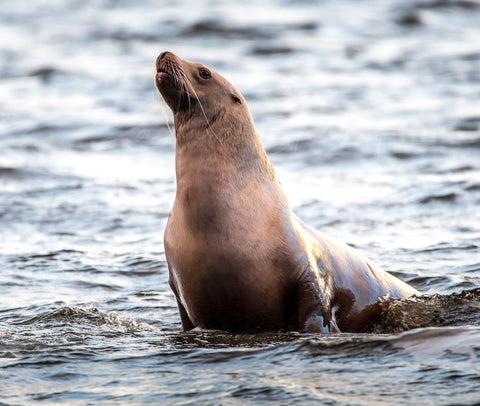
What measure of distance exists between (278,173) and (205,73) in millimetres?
6934

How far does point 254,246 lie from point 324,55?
1805 cm

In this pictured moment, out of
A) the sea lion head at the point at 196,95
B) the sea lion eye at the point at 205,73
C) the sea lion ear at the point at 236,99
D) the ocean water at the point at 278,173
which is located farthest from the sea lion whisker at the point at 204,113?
the ocean water at the point at 278,173

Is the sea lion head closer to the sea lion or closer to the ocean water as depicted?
the sea lion

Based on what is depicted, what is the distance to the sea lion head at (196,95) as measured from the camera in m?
6.62

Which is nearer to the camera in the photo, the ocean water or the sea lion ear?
the ocean water

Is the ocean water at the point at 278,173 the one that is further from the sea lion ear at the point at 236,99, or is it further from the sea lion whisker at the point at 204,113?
the sea lion ear at the point at 236,99

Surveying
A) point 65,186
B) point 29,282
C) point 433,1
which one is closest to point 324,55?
point 433,1

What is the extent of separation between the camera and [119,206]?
12.1 metres

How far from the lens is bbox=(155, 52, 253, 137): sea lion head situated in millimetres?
6625

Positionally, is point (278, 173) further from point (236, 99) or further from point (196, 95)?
point (196, 95)

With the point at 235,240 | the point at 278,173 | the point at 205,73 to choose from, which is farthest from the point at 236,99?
the point at 278,173

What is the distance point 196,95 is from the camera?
22.0 ft

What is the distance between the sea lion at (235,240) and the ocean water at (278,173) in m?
0.23

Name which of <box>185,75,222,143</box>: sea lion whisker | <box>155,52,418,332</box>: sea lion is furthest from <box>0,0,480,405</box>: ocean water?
<box>185,75,222,143</box>: sea lion whisker
